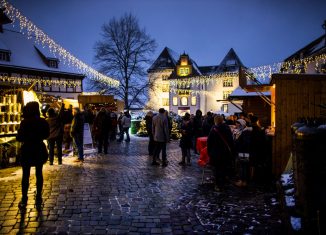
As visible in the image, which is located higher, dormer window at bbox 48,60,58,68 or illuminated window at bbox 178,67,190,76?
illuminated window at bbox 178,67,190,76

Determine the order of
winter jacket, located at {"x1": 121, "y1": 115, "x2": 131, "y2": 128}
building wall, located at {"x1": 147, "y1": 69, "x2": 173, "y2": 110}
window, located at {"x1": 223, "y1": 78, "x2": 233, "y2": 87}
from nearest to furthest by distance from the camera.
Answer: winter jacket, located at {"x1": 121, "y1": 115, "x2": 131, "y2": 128}, window, located at {"x1": 223, "y1": 78, "x2": 233, "y2": 87}, building wall, located at {"x1": 147, "y1": 69, "x2": 173, "y2": 110}

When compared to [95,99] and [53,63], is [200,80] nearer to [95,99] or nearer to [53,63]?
[53,63]

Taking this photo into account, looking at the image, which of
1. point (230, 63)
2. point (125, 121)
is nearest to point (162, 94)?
point (230, 63)

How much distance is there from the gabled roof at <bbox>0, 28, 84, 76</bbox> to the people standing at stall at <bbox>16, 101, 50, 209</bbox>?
94.5 ft

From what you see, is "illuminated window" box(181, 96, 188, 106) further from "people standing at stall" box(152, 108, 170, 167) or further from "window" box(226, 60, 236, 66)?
"people standing at stall" box(152, 108, 170, 167)

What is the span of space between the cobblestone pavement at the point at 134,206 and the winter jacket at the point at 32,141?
2.70 ft

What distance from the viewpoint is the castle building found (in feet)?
188

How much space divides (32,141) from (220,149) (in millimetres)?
4030

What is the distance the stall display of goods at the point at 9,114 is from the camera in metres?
10.8

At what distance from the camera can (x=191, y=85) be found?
60.7 m

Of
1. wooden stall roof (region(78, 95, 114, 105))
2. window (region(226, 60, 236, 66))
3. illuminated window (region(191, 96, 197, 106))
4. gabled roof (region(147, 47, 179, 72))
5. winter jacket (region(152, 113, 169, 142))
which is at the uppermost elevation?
gabled roof (region(147, 47, 179, 72))

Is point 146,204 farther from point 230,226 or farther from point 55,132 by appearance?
point 55,132

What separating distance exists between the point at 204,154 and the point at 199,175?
1069 millimetres

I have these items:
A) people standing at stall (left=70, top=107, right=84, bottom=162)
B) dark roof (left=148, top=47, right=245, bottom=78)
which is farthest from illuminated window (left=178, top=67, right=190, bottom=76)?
people standing at stall (left=70, top=107, right=84, bottom=162)
